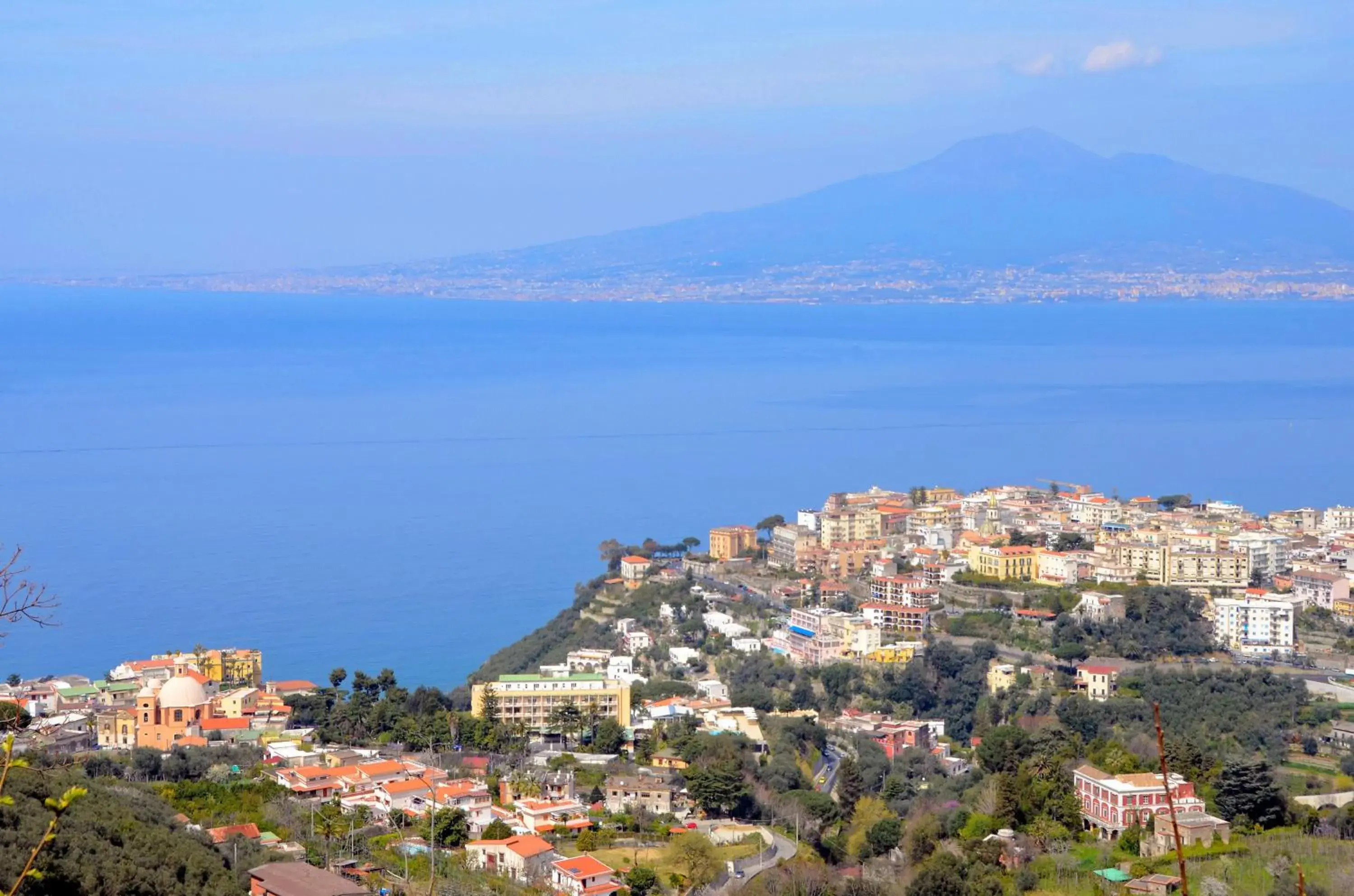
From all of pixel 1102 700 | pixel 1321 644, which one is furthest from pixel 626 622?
pixel 1321 644

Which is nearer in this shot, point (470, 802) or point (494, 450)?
point (470, 802)

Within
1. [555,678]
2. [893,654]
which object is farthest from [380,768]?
[893,654]

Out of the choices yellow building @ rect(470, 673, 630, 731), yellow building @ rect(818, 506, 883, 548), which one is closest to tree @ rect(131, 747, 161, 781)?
yellow building @ rect(470, 673, 630, 731)

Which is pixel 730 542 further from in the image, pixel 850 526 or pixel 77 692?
pixel 77 692

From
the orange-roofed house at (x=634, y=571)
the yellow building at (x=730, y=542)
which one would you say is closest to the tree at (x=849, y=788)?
the orange-roofed house at (x=634, y=571)

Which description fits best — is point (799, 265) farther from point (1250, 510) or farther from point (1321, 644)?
point (1321, 644)

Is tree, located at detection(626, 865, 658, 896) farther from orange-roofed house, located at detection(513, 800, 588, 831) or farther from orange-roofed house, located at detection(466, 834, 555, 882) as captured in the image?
orange-roofed house, located at detection(513, 800, 588, 831)
